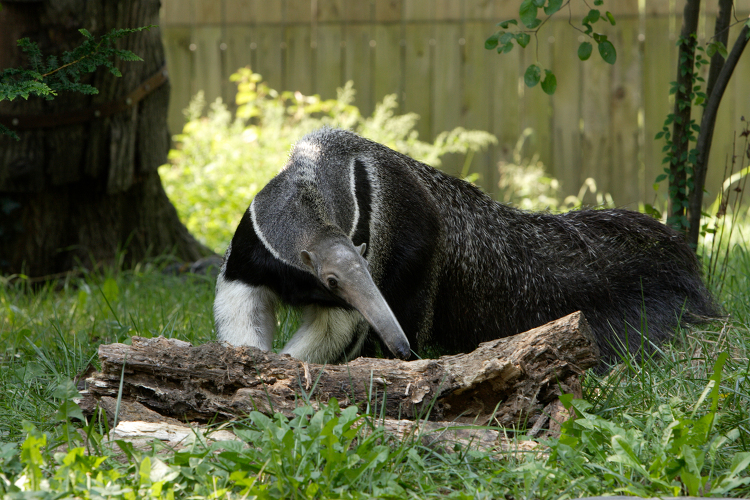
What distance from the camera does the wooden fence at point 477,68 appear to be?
8891mm

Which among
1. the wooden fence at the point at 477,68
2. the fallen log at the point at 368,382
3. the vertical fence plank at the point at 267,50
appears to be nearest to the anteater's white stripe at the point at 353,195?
the fallen log at the point at 368,382

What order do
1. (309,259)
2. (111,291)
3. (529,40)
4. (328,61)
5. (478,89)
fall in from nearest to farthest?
(309,259) < (529,40) < (111,291) < (478,89) < (328,61)

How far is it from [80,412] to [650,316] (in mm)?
3043

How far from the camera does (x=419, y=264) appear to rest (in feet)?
11.9

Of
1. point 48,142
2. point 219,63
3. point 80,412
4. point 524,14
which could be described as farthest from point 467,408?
point 219,63

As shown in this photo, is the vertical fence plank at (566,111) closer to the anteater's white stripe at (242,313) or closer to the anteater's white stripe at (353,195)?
the anteater's white stripe at (353,195)

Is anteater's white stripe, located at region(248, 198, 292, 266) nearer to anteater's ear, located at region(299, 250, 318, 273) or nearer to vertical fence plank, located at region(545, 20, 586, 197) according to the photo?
anteater's ear, located at region(299, 250, 318, 273)

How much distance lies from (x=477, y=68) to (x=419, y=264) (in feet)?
20.0

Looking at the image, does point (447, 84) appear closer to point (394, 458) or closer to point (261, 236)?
point (261, 236)

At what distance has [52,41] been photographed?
5.06 meters

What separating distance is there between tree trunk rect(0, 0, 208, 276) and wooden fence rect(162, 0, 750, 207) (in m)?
3.66

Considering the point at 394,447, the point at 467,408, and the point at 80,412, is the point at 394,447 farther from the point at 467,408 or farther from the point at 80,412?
the point at 80,412

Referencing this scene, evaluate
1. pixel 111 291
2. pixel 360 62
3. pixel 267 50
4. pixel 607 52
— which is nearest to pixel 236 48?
pixel 267 50

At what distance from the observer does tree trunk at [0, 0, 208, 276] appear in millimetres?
5078
